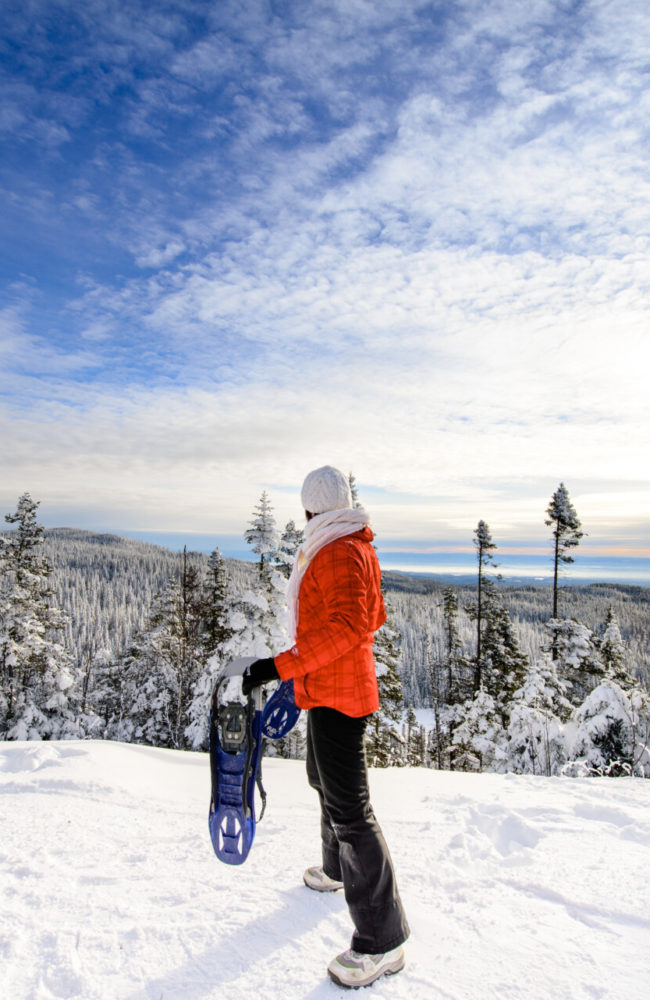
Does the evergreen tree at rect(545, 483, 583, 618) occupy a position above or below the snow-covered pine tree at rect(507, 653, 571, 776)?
above

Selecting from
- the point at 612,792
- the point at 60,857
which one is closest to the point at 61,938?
the point at 60,857

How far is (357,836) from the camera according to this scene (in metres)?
2.41

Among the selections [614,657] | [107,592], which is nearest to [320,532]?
[614,657]

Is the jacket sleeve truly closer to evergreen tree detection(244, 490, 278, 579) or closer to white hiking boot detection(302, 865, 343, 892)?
white hiking boot detection(302, 865, 343, 892)

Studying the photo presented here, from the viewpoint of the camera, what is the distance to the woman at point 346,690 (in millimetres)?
2270

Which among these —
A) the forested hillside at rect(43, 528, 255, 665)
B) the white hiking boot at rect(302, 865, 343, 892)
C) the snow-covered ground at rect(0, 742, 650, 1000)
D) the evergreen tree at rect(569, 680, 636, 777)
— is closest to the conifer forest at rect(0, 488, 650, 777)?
the evergreen tree at rect(569, 680, 636, 777)

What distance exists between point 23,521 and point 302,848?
70.5 feet

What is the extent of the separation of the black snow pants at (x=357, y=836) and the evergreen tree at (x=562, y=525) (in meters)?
22.1

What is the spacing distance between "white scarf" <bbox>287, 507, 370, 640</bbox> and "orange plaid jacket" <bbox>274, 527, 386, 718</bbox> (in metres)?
0.05

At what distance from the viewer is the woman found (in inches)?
89.4

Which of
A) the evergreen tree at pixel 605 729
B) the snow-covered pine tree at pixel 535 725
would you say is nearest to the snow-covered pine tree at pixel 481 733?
Result: the snow-covered pine tree at pixel 535 725

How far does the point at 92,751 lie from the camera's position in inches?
236

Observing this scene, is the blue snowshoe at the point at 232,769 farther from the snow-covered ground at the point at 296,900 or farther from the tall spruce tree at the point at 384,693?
the tall spruce tree at the point at 384,693

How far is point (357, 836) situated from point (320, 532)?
1.51m
